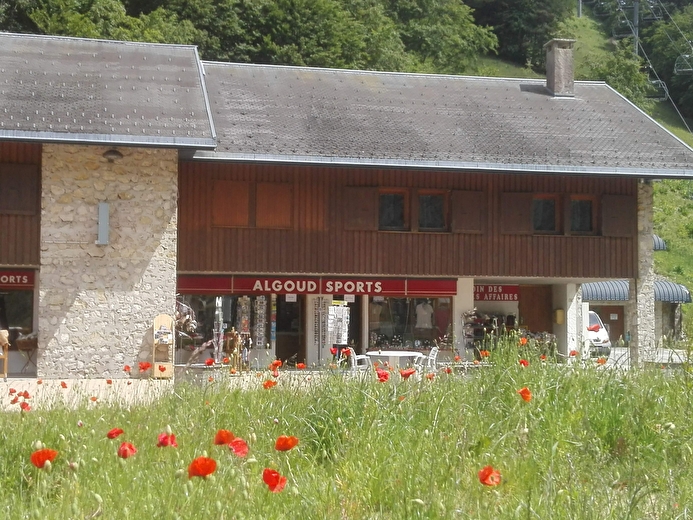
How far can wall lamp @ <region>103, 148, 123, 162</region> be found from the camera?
64.0ft

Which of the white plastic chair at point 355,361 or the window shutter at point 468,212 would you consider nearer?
the white plastic chair at point 355,361

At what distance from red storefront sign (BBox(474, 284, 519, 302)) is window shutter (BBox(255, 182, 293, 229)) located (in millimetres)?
7699

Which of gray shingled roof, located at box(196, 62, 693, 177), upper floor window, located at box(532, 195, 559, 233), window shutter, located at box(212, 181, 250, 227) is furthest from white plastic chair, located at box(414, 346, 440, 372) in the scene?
upper floor window, located at box(532, 195, 559, 233)

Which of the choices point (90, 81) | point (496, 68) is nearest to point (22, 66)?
point (90, 81)

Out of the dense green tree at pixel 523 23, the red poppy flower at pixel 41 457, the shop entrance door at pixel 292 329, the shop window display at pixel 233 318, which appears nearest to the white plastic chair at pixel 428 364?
the red poppy flower at pixel 41 457

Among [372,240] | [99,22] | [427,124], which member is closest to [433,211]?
[372,240]

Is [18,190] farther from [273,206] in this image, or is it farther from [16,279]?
[273,206]

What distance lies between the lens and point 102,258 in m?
19.6

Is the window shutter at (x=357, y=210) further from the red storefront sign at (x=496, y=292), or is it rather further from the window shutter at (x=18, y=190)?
the window shutter at (x=18, y=190)

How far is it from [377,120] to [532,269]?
5205 mm

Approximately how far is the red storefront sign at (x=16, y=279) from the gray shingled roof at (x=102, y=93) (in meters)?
4.02

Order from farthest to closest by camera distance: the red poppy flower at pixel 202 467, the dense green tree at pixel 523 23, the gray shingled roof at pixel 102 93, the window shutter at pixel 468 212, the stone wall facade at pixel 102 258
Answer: the dense green tree at pixel 523 23 < the window shutter at pixel 468 212 < the stone wall facade at pixel 102 258 < the gray shingled roof at pixel 102 93 < the red poppy flower at pixel 202 467

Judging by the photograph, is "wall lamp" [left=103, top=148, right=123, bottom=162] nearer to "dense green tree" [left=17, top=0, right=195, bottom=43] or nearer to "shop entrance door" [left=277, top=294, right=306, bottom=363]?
"shop entrance door" [left=277, top=294, right=306, bottom=363]

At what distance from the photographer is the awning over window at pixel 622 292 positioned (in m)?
39.5
